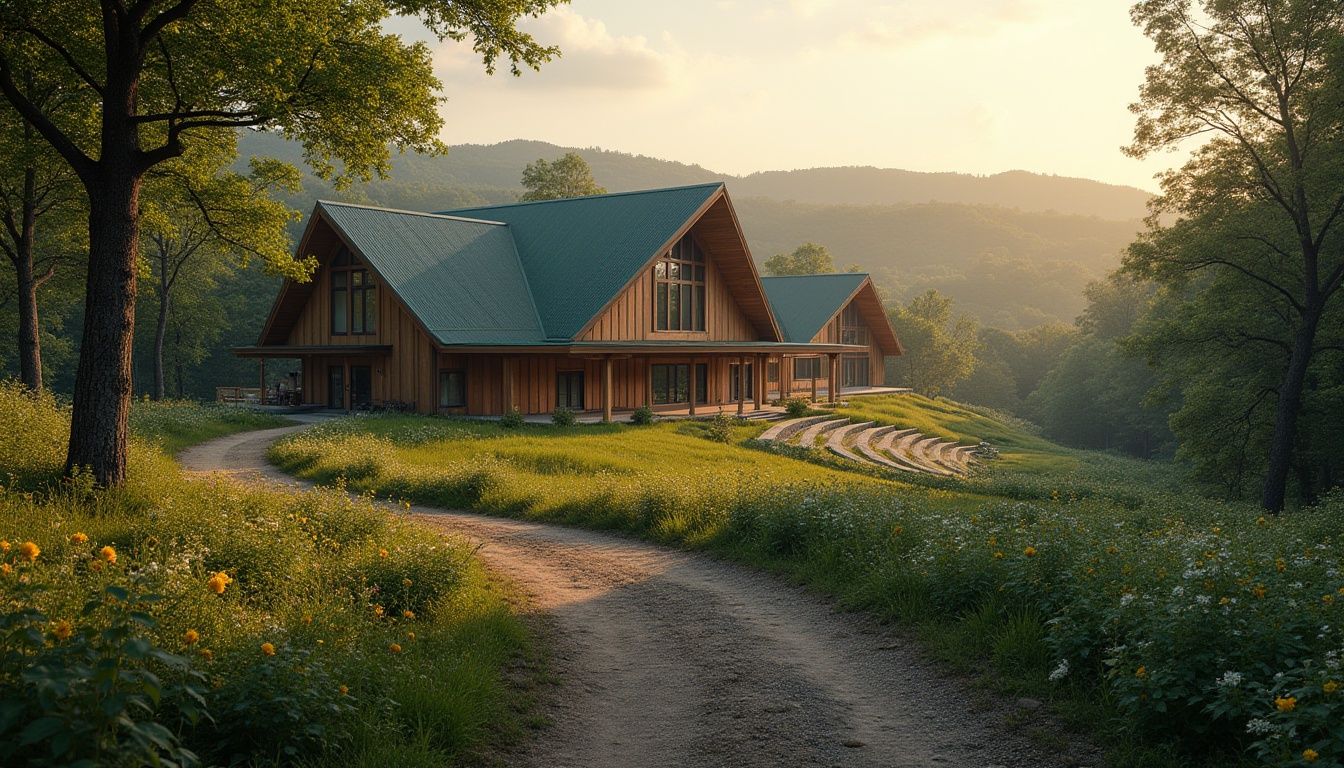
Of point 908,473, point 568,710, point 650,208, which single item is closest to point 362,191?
point 650,208

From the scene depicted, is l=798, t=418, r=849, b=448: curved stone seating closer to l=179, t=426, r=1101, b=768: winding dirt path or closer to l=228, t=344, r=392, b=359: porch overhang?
l=228, t=344, r=392, b=359: porch overhang

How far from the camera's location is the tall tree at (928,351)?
6600 centimetres

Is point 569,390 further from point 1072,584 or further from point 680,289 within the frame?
point 1072,584

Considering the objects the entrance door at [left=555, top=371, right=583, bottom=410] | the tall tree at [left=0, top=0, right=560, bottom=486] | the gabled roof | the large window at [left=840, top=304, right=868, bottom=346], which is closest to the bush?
the entrance door at [left=555, top=371, right=583, bottom=410]

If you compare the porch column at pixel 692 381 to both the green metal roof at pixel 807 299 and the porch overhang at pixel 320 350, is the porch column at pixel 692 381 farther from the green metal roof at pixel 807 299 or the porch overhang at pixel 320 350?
the green metal roof at pixel 807 299

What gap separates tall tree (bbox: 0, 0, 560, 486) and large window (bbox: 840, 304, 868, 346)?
43121 millimetres

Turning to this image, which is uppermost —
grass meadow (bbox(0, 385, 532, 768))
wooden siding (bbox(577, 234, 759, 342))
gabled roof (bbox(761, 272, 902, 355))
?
gabled roof (bbox(761, 272, 902, 355))

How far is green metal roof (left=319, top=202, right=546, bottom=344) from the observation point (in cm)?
2886

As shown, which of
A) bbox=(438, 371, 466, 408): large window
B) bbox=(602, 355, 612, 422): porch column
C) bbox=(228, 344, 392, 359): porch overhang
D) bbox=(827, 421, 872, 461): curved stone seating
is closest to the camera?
bbox=(827, 421, 872, 461): curved stone seating

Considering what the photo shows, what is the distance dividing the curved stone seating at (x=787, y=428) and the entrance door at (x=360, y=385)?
13.5 meters

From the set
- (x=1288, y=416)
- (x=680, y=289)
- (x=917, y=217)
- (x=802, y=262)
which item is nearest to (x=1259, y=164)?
(x=1288, y=416)

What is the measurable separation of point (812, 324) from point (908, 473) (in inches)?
965

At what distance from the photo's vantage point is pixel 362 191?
96.1m

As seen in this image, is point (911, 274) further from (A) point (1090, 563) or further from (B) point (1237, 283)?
(A) point (1090, 563)
